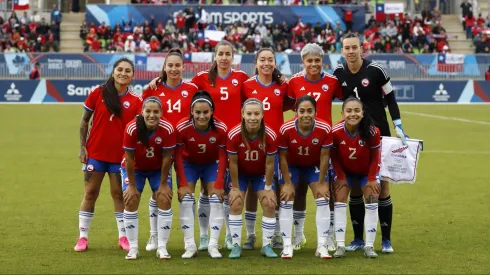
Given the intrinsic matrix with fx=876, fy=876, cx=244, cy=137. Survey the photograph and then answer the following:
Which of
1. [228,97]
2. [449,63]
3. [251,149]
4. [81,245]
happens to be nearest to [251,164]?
[251,149]

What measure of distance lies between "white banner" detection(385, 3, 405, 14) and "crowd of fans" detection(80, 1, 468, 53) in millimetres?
672

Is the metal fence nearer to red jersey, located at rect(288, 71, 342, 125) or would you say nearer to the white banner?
the white banner

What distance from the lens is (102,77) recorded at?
36.6m

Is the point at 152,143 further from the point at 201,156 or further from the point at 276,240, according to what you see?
the point at 276,240

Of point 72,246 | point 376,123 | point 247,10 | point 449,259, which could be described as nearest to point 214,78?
point 376,123

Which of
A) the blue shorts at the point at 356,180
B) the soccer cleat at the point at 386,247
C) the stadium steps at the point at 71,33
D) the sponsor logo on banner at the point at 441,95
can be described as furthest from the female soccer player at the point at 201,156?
the stadium steps at the point at 71,33

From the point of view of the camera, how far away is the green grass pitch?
8562 mm

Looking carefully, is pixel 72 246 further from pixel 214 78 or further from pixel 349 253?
pixel 349 253

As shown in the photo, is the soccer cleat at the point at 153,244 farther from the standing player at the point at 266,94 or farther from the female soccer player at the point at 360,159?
the female soccer player at the point at 360,159

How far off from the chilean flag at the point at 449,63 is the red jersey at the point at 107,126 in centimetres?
2900

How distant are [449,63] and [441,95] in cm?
183

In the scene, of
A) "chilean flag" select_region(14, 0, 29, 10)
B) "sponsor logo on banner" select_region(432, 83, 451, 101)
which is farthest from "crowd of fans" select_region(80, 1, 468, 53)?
"sponsor logo on banner" select_region(432, 83, 451, 101)

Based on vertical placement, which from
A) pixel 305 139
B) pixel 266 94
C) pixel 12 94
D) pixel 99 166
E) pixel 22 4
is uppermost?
pixel 22 4

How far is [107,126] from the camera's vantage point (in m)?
9.53
